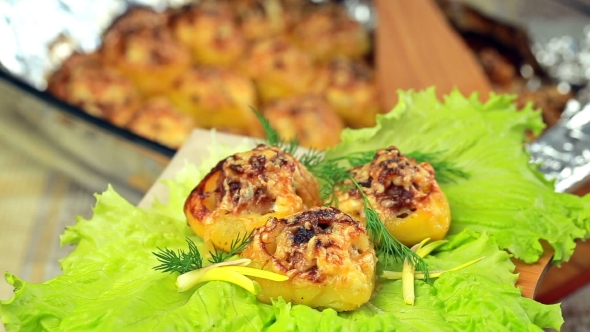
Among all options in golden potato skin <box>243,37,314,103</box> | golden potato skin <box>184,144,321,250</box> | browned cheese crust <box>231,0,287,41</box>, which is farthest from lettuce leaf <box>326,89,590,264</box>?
browned cheese crust <box>231,0,287,41</box>

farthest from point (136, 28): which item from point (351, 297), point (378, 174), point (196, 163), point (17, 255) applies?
point (351, 297)

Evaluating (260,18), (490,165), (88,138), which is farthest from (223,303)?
(260,18)

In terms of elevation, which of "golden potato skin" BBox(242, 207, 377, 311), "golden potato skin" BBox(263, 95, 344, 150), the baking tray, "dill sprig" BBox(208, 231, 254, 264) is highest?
"golden potato skin" BBox(242, 207, 377, 311)

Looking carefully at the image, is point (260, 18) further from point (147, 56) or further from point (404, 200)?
point (404, 200)

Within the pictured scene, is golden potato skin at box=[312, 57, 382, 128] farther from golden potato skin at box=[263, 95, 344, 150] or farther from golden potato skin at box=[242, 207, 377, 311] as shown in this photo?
golden potato skin at box=[242, 207, 377, 311]

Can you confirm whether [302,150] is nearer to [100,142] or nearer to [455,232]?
[455,232]

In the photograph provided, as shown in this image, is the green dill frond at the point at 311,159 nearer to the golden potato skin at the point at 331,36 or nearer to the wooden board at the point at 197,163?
the wooden board at the point at 197,163

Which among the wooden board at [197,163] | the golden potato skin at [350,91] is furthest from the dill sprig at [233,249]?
the golden potato skin at [350,91]
